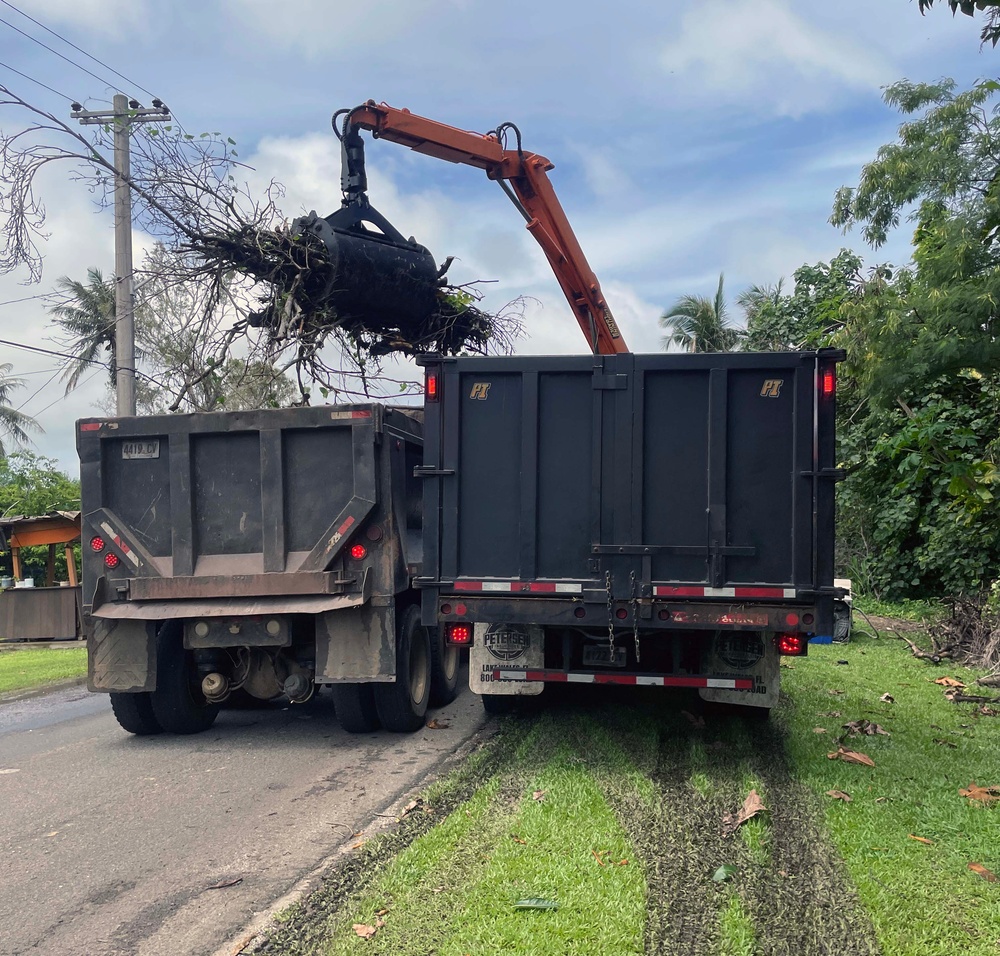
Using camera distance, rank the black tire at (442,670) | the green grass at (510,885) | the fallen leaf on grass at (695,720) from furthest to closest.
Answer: the black tire at (442,670), the fallen leaf on grass at (695,720), the green grass at (510,885)

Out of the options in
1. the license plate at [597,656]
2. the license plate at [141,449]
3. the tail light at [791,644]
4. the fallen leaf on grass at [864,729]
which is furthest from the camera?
the license plate at [141,449]

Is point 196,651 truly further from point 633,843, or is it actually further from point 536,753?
point 633,843

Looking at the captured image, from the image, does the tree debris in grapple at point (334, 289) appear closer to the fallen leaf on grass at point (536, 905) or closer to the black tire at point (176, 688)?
the black tire at point (176, 688)

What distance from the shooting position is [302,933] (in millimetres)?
3939

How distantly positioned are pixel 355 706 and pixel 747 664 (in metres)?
3.09

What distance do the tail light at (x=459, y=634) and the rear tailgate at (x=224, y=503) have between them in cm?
90

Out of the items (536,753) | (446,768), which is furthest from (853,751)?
(446,768)

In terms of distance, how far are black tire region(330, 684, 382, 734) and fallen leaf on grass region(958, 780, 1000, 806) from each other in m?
4.32

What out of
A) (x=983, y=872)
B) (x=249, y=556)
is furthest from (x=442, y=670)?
(x=983, y=872)

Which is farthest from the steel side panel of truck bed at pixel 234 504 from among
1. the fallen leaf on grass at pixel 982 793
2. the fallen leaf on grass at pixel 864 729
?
the fallen leaf on grass at pixel 982 793

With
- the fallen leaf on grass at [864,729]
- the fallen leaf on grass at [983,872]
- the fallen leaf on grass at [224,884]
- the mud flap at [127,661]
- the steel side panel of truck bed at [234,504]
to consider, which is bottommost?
the fallen leaf on grass at [864,729]

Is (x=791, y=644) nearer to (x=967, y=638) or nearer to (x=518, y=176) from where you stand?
(x=518, y=176)

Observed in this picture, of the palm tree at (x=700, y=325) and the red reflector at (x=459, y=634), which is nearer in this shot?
the red reflector at (x=459, y=634)

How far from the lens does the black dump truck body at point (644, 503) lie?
244 inches
